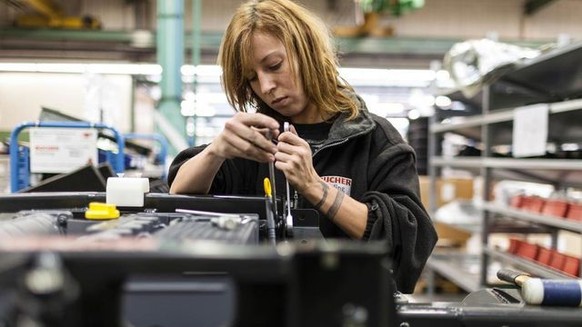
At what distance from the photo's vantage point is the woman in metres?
0.85

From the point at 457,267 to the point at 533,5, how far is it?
4617 mm

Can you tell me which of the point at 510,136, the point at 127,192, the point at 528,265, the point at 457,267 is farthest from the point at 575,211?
the point at 127,192

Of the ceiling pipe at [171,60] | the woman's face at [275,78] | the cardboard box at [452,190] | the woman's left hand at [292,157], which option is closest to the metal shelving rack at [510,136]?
the cardboard box at [452,190]

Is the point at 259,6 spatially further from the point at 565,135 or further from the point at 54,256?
the point at 565,135

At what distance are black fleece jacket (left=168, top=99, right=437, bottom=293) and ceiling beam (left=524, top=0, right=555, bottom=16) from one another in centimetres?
622

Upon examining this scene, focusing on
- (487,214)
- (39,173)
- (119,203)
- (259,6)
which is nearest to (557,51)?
(487,214)

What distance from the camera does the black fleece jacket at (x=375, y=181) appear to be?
2.92 feet

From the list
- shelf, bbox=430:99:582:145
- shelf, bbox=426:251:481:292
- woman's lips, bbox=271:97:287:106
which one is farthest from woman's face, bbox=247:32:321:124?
shelf, bbox=426:251:481:292

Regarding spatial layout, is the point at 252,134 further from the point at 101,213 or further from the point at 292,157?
the point at 101,213

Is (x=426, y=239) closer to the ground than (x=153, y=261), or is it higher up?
closer to the ground

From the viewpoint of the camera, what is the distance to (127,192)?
721mm

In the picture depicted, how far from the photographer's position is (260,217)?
743 mm

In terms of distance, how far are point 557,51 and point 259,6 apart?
5.30ft

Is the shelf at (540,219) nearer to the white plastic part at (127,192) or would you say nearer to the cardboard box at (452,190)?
Result: the cardboard box at (452,190)
